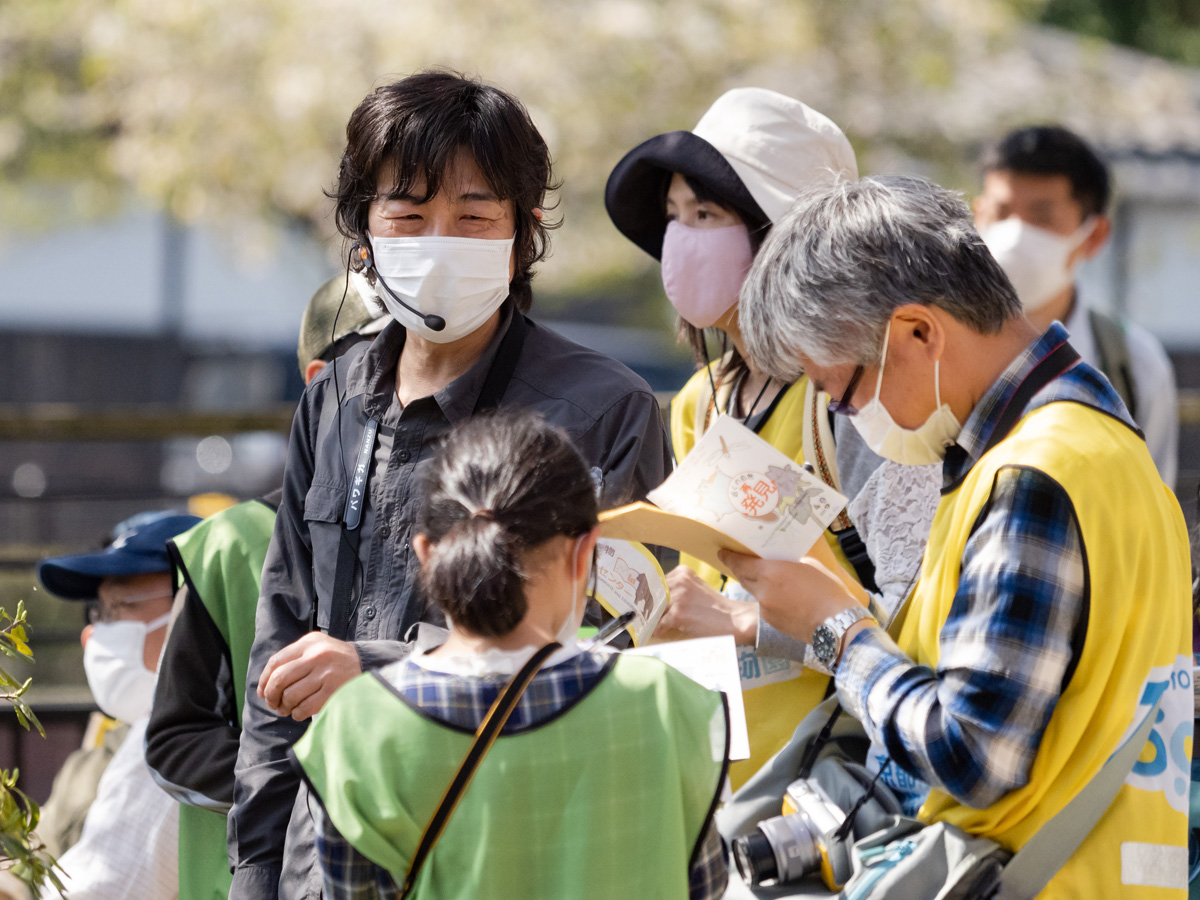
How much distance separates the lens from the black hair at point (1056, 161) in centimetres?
450

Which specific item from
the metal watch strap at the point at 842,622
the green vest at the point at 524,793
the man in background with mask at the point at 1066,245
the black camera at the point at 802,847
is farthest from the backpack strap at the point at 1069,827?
the man in background with mask at the point at 1066,245

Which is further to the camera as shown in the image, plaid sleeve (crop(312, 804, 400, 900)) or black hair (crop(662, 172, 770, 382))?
black hair (crop(662, 172, 770, 382))

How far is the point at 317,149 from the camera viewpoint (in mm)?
9234

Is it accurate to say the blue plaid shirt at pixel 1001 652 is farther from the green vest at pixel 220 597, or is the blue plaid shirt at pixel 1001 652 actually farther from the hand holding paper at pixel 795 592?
the green vest at pixel 220 597

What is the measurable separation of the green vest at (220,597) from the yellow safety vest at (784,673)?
2.96ft

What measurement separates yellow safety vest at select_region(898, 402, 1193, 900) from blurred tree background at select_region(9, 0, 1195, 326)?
6735mm

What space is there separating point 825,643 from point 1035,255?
2710mm

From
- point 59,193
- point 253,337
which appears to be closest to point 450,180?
point 59,193

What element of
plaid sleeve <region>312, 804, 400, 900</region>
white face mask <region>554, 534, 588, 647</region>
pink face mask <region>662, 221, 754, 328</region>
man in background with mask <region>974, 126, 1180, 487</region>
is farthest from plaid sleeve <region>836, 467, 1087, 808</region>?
man in background with mask <region>974, 126, 1180, 487</region>

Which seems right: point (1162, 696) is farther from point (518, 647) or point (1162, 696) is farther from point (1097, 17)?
point (1097, 17)

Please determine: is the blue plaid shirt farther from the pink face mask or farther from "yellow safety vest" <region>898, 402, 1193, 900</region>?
the pink face mask

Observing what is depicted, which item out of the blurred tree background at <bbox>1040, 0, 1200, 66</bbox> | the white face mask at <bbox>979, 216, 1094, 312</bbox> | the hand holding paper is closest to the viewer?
the hand holding paper

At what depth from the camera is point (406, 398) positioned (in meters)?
2.24

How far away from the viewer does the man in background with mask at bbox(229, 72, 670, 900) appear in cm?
211
